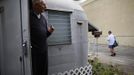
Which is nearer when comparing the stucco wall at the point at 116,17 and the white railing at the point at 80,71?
the white railing at the point at 80,71

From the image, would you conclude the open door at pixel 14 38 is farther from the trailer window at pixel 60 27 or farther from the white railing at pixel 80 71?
the white railing at pixel 80 71

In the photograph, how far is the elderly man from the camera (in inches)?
141

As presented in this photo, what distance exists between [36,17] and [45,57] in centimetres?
72

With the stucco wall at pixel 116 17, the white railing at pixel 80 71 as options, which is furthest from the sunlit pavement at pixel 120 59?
the stucco wall at pixel 116 17

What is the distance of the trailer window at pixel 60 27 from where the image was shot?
483cm

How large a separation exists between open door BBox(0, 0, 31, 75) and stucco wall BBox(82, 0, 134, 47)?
1743cm

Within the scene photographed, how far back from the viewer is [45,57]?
386 centimetres

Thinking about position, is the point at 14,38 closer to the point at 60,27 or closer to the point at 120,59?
the point at 60,27

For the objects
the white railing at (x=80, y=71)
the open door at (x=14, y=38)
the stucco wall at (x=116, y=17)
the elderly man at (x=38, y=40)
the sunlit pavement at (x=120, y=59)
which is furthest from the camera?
the stucco wall at (x=116, y=17)

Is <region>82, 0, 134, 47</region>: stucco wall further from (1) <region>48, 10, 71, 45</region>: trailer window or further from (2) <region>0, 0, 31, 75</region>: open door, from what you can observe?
(2) <region>0, 0, 31, 75</region>: open door

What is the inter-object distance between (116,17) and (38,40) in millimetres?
19126

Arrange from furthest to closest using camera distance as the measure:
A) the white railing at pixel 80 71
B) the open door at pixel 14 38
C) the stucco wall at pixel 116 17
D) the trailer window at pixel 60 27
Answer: the stucco wall at pixel 116 17 < the white railing at pixel 80 71 < the trailer window at pixel 60 27 < the open door at pixel 14 38

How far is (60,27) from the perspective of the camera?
16.5 ft

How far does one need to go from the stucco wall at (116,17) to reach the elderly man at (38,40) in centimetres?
1745
